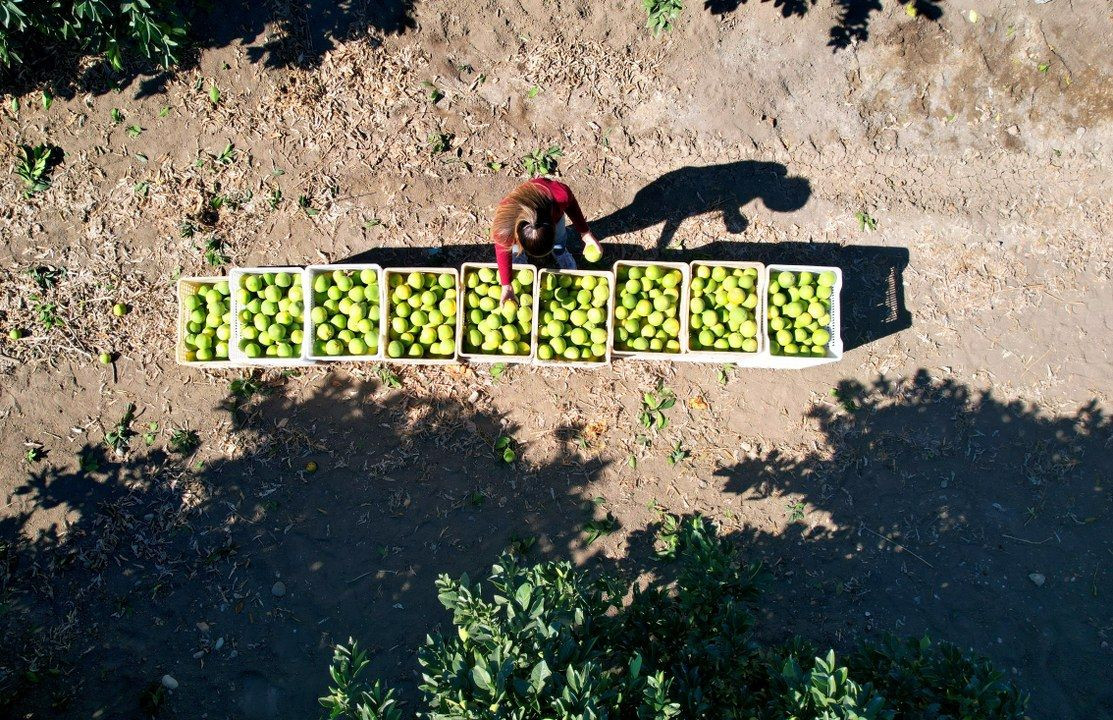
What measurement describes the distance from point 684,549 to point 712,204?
3.91 meters

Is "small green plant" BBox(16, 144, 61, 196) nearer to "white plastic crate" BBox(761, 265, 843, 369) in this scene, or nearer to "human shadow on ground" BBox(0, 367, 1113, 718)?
"human shadow on ground" BBox(0, 367, 1113, 718)

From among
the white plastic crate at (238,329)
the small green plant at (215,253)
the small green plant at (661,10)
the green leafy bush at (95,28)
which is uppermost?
the small green plant at (661,10)

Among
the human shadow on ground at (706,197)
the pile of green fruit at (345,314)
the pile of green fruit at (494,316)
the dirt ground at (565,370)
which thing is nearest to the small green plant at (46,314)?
the dirt ground at (565,370)

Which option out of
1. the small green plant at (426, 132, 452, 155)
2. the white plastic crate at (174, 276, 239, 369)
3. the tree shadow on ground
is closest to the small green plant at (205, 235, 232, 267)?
the white plastic crate at (174, 276, 239, 369)

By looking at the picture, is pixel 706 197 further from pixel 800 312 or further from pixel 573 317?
pixel 573 317

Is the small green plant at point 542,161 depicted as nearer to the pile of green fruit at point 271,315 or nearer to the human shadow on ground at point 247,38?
the human shadow on ground at point 247,38

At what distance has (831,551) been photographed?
7.08 m

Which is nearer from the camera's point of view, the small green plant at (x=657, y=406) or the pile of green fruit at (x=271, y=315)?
the pile of green fruit at (x=271, y=315)

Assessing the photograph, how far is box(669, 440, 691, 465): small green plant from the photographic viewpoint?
7203mm

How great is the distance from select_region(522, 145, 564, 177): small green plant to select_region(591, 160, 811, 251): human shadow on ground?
83 centimetres

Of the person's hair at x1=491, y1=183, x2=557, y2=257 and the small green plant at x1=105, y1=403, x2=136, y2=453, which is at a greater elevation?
the person's hair at x1=491, y1=183, x2=557, y2=257

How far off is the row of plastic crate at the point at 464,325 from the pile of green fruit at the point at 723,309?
6 centimetres

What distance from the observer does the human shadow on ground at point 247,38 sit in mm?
7293

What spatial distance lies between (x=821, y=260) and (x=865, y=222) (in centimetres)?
70
